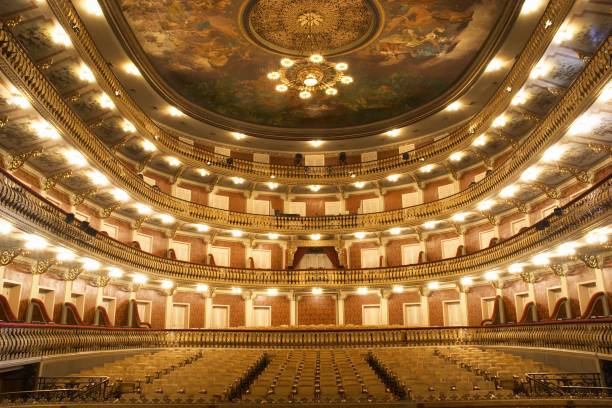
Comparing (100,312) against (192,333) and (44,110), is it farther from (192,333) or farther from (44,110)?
(44,110)

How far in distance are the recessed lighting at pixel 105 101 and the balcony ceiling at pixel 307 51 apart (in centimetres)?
272

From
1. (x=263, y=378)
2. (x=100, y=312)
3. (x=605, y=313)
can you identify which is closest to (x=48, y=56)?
(x=100, y=312)

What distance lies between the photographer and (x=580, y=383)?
13.1 meters

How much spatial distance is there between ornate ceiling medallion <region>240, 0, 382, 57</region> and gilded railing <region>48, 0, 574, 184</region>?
19.7 ft

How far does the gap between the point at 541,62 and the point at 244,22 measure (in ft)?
38.4

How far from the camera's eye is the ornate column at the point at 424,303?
27.3 meters

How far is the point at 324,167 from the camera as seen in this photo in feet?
101

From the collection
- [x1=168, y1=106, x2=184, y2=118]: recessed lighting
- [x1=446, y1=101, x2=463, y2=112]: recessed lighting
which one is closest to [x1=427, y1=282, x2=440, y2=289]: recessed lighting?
[x1=446, y1=101, x2=463, y2=112]: recessed lighting

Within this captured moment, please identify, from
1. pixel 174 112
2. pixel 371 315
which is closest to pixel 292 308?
pixel 371 315

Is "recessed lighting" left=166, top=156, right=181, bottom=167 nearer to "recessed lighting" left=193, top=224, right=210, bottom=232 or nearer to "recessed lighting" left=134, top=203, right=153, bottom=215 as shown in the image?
"recessed lighting" left=134, top=203, right=153, bottom=215

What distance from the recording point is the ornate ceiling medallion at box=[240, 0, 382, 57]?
20.1 m

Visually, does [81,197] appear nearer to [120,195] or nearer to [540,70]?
[120,195]

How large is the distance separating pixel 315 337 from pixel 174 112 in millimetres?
14301

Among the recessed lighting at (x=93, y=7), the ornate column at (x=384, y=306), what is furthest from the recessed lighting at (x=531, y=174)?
the recessed lighting at (x=93, y=7)
